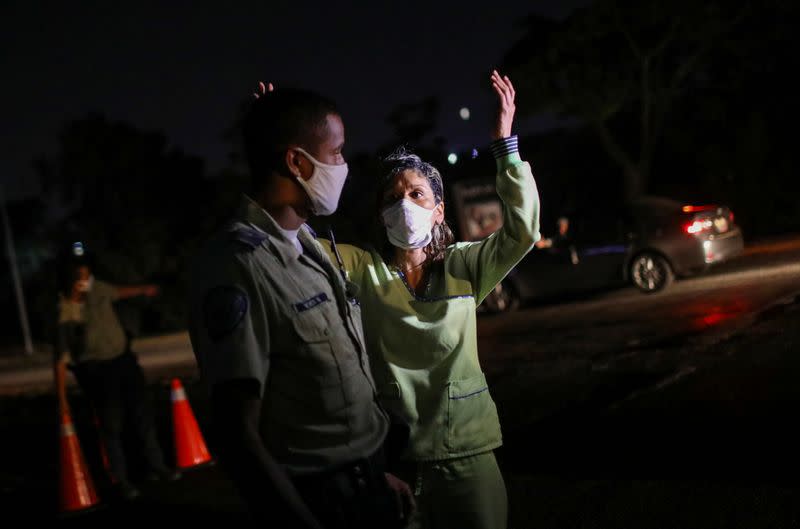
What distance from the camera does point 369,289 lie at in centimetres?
287

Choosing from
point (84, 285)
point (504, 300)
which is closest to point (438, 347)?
point (84, 285)

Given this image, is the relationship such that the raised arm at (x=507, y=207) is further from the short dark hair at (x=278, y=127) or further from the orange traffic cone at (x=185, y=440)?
the orange traffic cone at (x=185, y=440)

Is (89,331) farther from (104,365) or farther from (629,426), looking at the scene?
(629,426)

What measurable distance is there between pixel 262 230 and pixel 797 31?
29956 millimetres

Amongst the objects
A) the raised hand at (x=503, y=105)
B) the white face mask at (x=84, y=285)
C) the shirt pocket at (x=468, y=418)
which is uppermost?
the raised hand at (x=503, y=105)

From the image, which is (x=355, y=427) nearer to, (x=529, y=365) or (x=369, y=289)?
(x=369, y=289)

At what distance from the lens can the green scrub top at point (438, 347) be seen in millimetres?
2793

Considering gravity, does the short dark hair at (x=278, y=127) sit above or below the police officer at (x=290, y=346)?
above

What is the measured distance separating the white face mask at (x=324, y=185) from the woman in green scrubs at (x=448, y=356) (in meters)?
0.66

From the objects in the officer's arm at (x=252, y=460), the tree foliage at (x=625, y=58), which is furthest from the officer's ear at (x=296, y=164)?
the tree foliage at (x=625, y=58)

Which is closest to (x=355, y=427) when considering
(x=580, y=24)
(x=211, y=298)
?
(x=211, y=298)

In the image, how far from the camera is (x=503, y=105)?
277cm

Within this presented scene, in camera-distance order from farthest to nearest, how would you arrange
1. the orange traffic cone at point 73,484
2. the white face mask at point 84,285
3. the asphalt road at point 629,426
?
1. the white face mask at point 84,285
2. the orange traffic cone at point 73,484
3. the asphalt road at point 629,426

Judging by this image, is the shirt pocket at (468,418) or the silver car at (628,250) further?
the silver car at (628,250)
